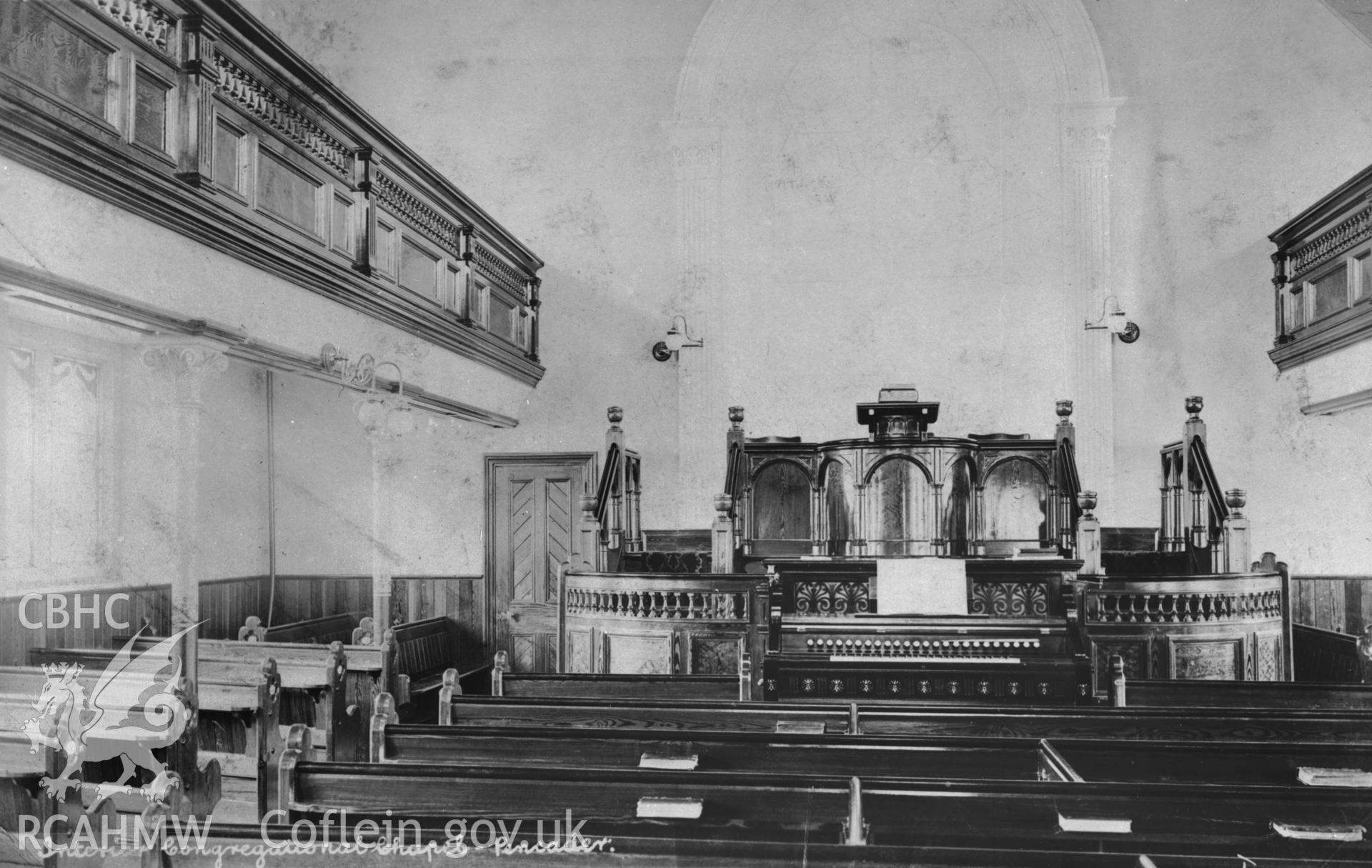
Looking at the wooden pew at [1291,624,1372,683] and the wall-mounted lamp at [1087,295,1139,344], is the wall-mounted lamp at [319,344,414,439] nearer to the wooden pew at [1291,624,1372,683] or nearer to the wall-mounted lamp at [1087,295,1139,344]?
the wall-mounted lamp at [1087,295,1139,344]

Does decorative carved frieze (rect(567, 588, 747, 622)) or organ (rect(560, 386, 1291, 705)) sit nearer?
organ (rect(560, 386, 1291, 705))

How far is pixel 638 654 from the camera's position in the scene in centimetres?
791

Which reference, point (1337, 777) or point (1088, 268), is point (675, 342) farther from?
point (1337, 777)

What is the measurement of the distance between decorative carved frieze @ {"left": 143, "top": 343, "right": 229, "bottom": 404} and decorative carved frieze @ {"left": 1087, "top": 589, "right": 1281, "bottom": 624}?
6063 millimetres

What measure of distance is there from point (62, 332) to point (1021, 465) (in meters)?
8.03

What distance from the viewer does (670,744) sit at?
12.1 feet

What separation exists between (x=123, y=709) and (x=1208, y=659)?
276 inches

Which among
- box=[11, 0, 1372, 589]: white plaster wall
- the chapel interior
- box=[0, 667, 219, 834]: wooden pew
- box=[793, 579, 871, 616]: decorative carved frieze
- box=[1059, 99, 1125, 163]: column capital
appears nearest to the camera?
box=[0, 667, 219, 834]: wooden pew

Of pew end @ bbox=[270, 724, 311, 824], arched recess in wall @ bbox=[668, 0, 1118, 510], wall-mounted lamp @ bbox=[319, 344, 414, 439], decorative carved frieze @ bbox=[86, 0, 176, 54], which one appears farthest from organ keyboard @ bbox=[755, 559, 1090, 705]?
arched recess in wall @ bbox=[668, 0, 1118, 510]

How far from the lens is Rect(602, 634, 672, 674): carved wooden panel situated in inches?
308

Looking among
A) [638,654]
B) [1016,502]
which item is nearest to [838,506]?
[1016,502]

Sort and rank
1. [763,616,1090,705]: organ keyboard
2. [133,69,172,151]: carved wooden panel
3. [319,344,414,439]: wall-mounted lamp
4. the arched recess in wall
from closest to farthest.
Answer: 1. [133,69,172,151]: carved wooden panel
2. [763,616,1090,705]: organ keyboard
3. [319,344,414,439]: wall-mounted lamp
4. the arched recess in wall

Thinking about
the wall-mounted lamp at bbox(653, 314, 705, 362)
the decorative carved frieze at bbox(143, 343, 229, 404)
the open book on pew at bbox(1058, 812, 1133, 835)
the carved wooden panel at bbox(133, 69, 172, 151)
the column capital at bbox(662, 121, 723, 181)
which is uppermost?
the column capital at bbox(662, 121, 723, 181)

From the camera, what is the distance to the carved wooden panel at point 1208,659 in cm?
763
